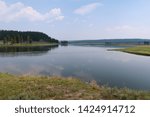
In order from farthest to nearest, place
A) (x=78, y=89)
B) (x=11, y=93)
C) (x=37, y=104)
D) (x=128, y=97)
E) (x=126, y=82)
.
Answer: (x=126, y=82) → (x=78, y=89) → (x=11, y=93) → (x=128, y=97) → (x=37, y=104)

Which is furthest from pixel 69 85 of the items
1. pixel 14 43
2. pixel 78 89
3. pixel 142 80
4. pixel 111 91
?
pixel 14 43

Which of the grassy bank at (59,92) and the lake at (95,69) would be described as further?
the lake at (95,69)

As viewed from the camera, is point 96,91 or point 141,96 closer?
point 141,96

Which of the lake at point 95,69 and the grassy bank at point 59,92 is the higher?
the grassy bank at point 59,92

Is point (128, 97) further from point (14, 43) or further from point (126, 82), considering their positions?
point (14, 43)

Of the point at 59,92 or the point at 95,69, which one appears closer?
the point at 59,92

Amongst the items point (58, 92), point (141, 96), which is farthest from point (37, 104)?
point (141, 96)

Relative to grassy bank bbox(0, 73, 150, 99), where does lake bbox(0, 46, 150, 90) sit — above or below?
below

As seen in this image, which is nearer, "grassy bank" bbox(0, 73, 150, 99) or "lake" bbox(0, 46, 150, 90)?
"grassy bank" bbox(0, 73, 150, 99)

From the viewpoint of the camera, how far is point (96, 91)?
12508 millimetres

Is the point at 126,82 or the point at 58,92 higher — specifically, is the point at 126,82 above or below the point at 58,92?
below

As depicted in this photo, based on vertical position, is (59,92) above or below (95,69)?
above

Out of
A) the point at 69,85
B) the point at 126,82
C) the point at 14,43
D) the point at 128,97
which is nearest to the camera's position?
the point at 128,97

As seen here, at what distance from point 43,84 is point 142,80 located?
14879mm
